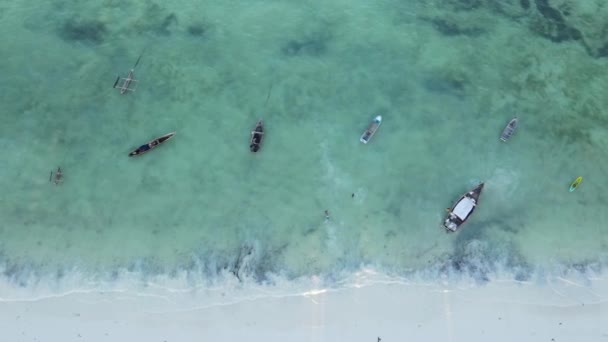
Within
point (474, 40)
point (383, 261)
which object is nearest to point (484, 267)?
point (383, 261)

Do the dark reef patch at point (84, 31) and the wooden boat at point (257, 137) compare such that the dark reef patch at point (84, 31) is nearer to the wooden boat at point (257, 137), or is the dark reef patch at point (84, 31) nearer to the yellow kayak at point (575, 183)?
the wooden boat at point (257, 137)

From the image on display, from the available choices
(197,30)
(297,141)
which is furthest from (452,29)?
(197,30)

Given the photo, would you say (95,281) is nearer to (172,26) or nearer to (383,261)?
(383,261)

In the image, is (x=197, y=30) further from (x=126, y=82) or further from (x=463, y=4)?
(x=463, y=4)

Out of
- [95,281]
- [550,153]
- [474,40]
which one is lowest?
[95,281]

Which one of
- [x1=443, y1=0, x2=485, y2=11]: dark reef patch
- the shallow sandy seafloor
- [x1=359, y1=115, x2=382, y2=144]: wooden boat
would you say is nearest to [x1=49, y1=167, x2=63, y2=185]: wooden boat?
the shallow sandy seafloor
